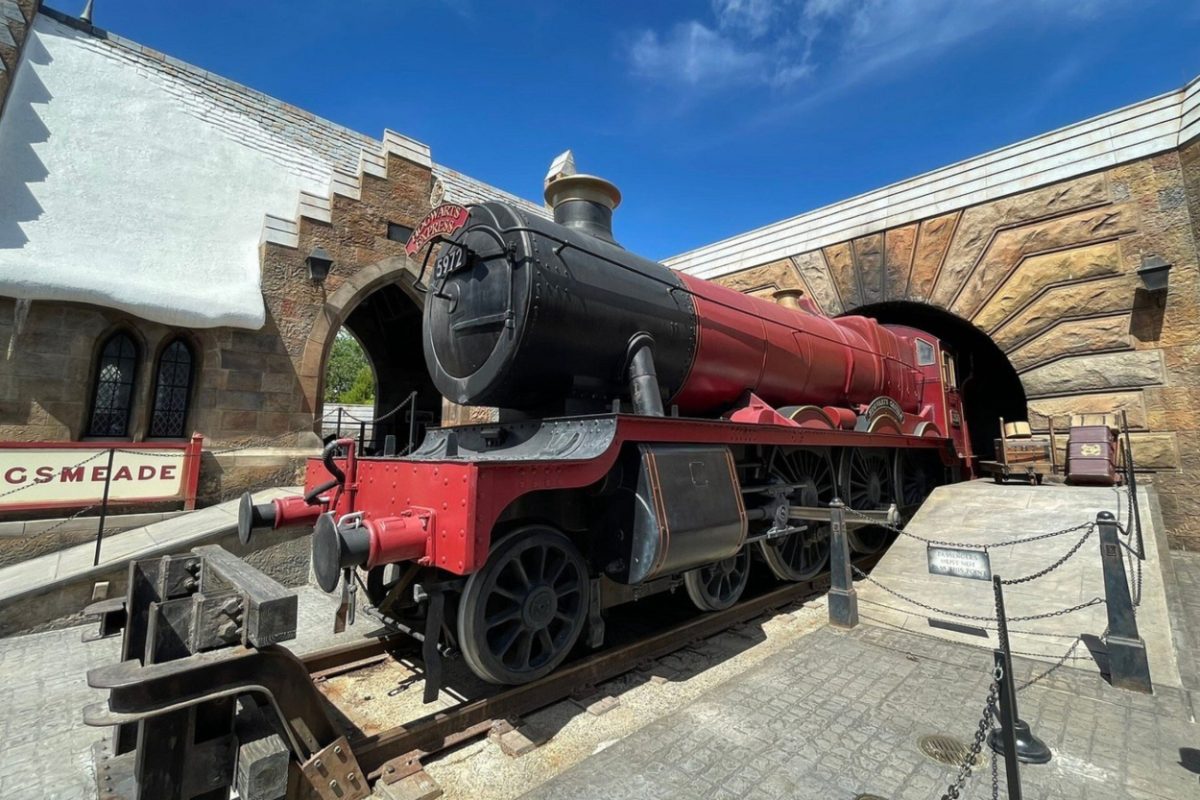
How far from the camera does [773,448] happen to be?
5.14 meters

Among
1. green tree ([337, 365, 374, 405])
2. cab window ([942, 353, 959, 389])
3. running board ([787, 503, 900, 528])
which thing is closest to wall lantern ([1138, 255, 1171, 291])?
cab window ([942, 353, 959, 389])

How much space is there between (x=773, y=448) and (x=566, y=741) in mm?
3211

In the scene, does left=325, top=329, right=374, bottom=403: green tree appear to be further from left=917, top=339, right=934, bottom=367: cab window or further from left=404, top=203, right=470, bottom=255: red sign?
left=404, top=203, right=470, bottom=255: red sign

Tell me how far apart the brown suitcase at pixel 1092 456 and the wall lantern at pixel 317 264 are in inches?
464

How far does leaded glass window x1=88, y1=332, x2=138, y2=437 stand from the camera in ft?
22.6

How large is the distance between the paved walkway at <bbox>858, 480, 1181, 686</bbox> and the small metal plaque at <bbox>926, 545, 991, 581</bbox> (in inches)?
24.1

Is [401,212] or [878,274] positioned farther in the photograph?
[878,274]

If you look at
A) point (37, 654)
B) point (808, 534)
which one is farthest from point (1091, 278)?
point (37, 654)

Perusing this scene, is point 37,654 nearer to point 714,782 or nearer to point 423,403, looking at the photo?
point 714,782

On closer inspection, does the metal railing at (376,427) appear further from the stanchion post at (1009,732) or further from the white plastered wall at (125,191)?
the stanchion post at (1009,732)

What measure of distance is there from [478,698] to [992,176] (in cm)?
1187

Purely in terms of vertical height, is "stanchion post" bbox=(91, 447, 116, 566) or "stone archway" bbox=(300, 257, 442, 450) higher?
"stone archway" bbox=(300, 257, 442, 450)

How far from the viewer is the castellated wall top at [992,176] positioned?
328 inches

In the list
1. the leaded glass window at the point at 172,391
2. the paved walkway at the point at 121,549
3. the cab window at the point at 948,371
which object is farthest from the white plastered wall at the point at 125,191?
the cab window at the point at 948,371
